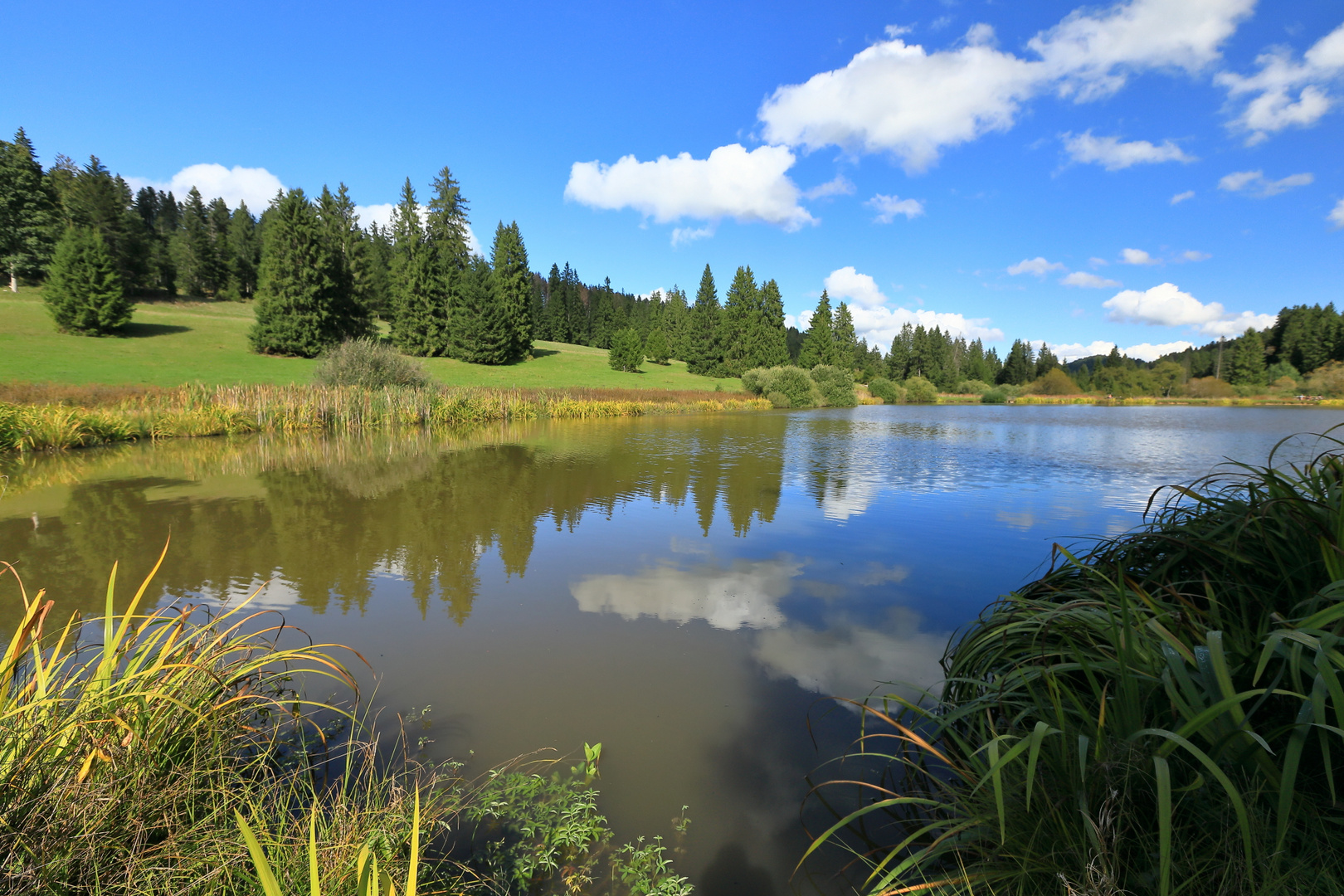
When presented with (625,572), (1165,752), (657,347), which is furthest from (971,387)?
(1165,752)

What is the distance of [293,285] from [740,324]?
3093 centimetres

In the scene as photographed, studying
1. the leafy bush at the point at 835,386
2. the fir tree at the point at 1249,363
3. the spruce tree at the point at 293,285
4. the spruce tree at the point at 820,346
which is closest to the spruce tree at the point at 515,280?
the spruce tree at the point at 293,285

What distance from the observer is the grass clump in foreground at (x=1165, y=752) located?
1345 mm

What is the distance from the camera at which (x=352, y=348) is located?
756 inches

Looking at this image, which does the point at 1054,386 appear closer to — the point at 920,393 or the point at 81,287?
the point at 920,393

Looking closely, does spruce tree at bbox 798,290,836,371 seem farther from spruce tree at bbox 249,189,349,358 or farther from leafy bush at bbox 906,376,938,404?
spruce tree at bbox 249,189,349,358

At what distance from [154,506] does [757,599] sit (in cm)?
742

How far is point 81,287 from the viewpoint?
25.8 meters

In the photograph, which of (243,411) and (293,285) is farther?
(293,285)

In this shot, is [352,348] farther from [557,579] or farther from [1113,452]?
[1113,452]

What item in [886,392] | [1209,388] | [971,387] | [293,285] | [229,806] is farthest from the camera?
[971,387]

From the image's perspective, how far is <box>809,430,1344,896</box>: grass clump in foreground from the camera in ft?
4.41

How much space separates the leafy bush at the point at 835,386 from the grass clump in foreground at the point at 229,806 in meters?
35.8

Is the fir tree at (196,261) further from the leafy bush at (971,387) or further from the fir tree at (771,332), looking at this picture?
the leafy bush at (971,387)
